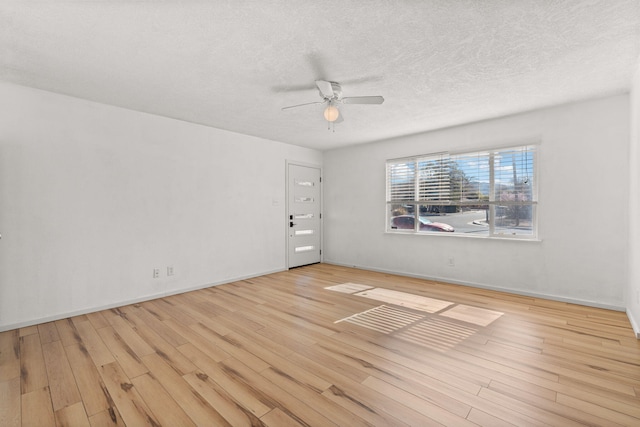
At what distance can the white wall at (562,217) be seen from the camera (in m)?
3.46

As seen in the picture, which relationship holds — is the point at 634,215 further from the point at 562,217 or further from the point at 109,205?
the point at 109,205

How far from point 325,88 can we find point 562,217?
3519 mm

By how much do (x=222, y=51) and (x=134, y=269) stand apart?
3065mm

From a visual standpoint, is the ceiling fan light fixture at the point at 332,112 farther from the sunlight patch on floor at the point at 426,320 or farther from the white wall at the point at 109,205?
the white wall at the point at 109,205

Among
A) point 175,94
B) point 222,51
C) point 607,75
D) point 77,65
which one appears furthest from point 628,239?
point 77,65

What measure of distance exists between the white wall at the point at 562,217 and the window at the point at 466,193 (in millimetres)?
157

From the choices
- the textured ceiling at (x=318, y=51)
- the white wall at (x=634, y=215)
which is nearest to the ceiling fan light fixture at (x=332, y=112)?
the textured ceiling at (x=318, y=51)

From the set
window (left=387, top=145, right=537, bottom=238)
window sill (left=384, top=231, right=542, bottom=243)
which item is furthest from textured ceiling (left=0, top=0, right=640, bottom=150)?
window sill (left=384, top=231, right=542, bottom=243)

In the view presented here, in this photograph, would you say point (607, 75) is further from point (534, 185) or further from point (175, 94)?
point (175, 94)

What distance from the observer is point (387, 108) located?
12.5ft

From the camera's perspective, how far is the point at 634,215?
9.78 ft

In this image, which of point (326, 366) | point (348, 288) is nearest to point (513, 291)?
point (348, 288)

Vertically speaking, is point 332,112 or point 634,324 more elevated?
point 332,112

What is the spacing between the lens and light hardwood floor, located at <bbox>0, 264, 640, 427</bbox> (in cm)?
175
